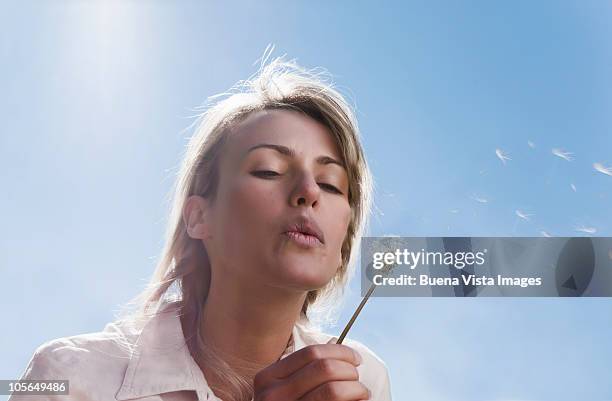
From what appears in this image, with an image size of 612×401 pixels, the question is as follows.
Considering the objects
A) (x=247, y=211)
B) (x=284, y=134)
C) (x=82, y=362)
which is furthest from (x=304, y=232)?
(x=82, y=362)

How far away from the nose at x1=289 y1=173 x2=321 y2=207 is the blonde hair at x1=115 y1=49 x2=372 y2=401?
22 cm

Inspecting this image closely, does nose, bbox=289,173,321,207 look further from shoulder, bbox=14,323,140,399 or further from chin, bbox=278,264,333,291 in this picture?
shoulder, bbox=14,323,140,399

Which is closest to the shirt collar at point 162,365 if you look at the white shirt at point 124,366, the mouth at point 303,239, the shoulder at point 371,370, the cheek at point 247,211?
the white shirt at point 124,366

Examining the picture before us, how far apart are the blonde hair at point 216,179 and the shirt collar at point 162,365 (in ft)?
0.14

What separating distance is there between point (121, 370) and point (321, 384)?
0.80m

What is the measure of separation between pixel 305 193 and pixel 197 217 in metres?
0.42

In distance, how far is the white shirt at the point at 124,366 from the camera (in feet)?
5.53

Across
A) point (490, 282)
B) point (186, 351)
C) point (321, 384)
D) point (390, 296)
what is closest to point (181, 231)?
point (186, 351)

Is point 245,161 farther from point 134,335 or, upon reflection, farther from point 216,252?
point 134,335

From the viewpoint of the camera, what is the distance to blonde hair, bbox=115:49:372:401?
1794 millimetres

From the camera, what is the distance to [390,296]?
290 cm

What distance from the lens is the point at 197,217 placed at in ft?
6.08

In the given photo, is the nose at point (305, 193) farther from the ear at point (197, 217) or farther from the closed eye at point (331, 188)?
the ear at point (197, 217)

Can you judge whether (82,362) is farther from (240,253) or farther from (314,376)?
(314,376)
